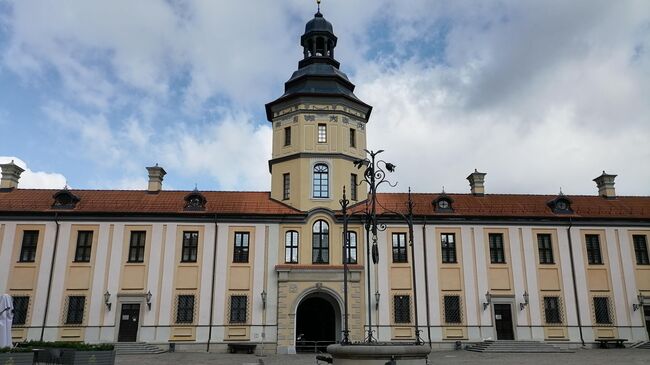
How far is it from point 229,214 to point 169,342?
7605 millimetres

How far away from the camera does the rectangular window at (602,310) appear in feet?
98.4

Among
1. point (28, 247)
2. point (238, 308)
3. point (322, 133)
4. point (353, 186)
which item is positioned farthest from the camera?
point (322, 133)

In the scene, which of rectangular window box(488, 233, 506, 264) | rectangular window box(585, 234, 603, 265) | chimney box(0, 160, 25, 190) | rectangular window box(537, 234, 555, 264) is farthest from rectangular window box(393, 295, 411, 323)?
chimney box(0, 160, 25, 190)

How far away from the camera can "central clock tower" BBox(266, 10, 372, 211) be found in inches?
1248

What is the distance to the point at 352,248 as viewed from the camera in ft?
100

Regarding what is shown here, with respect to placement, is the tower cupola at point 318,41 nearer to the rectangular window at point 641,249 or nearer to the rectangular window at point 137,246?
the rectangular window at point 137,246

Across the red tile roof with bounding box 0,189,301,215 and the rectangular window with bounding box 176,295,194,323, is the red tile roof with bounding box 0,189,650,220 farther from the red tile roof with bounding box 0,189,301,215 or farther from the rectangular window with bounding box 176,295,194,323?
the rectangular window with bounding box 176,295,194,323

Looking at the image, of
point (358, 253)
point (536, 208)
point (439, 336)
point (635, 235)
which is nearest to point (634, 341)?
point (635, 235)

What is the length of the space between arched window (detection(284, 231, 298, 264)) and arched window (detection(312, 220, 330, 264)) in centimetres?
103

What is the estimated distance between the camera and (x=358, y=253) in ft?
99.6

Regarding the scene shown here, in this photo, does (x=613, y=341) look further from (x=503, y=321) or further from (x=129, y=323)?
(x=129, y=323)

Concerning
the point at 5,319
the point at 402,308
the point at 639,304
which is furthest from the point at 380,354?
the point at 639,304

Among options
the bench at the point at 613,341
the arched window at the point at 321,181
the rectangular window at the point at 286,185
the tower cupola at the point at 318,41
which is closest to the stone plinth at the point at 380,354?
the arched window at the point at 321,181

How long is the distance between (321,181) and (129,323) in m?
13.3
